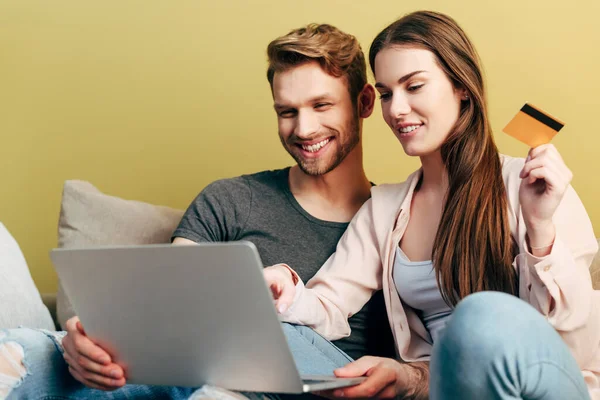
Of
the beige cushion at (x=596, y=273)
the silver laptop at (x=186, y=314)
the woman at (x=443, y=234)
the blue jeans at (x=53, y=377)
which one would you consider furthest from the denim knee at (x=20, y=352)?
the beige cushion at (x=596, y=273)

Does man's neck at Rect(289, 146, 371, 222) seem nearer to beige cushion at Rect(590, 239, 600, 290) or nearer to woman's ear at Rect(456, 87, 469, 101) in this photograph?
woman's ear at Rect(456, 87, 469, 101)

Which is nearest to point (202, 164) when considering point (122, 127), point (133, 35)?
point (122, 127)

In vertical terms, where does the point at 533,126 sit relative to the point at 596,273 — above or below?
above

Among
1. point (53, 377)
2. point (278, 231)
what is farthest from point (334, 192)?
point (53, 377)

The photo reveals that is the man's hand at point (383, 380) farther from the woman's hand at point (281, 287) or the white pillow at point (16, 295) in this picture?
the white pillow at point (16, 295)

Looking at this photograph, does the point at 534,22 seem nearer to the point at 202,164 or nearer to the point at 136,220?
the point at 202,164

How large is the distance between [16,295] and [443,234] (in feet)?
3.14

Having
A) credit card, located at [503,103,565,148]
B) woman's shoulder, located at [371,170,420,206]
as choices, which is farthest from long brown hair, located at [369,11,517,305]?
credit card, located at [503,103,565,148]

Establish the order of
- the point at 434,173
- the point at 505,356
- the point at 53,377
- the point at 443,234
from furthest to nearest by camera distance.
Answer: the point at 434,173, the point at 443,234, the point at 53,377, the point at 505,356

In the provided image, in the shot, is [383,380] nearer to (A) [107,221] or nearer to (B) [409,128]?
(B) [409,128]

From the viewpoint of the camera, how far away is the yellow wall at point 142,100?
2.41 meters

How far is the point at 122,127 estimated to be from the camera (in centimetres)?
252

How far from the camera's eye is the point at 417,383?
Result: 144cm

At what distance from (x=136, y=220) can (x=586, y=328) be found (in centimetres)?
118
